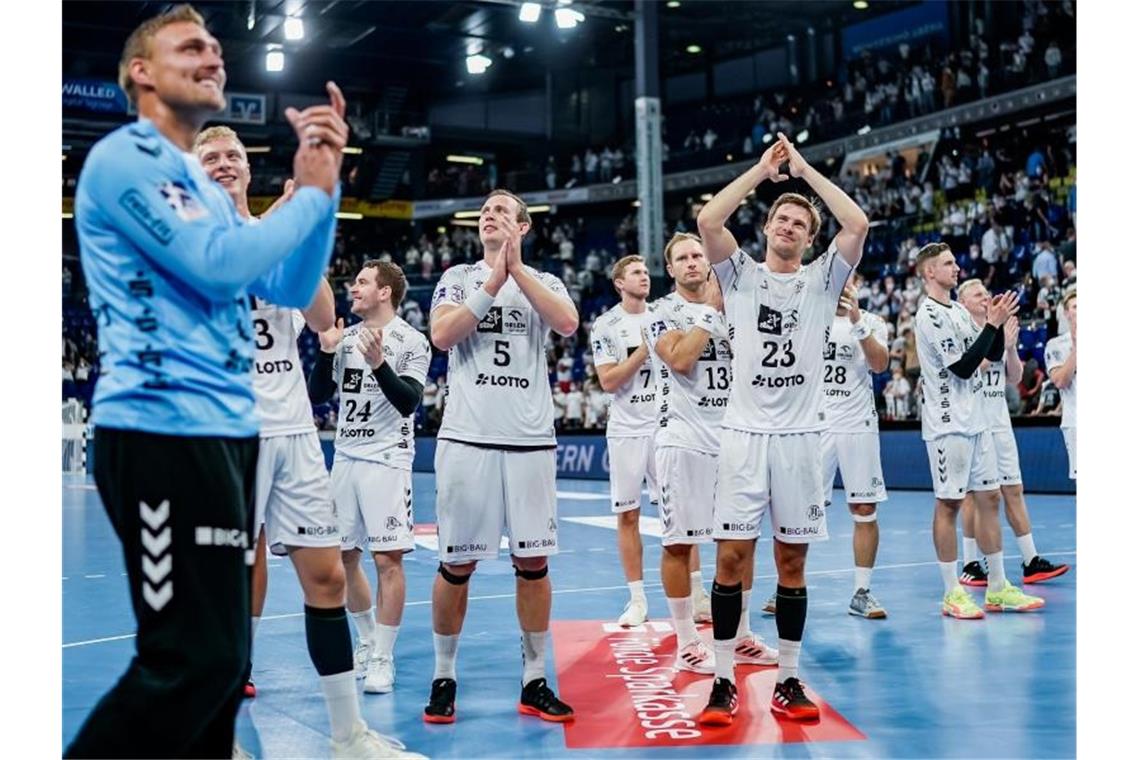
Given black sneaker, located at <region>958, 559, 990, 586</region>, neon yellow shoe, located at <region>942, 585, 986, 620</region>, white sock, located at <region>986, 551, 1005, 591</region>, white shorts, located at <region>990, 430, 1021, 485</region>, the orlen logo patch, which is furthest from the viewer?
black sneaker, located at <region>958, 559, 990, 586</region>

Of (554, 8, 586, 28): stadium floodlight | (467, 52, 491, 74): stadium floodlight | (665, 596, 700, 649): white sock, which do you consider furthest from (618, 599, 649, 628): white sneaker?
(467, 52, 491, 74): stadium floodlight

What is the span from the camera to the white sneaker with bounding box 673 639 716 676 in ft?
20.2

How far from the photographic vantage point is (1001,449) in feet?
28.4

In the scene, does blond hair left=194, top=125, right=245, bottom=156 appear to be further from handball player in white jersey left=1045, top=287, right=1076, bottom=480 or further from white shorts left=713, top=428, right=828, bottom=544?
handball player in white jersey left=1045, top=287, right=1076, bottom=480

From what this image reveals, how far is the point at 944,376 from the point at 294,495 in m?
4.95

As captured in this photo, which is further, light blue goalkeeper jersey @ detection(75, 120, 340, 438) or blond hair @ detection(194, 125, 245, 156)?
blond hair @ detection(194, 125, 245, 156)

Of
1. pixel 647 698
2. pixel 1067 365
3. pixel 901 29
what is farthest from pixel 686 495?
pixel 901 29

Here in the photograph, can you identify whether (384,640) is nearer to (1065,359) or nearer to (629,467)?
(629,467)

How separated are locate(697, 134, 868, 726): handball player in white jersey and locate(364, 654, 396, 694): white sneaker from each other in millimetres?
1680

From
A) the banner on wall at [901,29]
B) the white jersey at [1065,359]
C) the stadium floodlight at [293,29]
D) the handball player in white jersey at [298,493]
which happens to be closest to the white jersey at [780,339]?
the handball player in white jersey at [298,493]

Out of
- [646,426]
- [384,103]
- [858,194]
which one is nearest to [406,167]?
[384,103]

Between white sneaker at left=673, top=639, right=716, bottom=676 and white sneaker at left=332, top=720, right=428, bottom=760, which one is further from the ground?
white sneaker at left=332, top=720, right=428, bottom=760

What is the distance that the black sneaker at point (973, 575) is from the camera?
→ 8.73 meters

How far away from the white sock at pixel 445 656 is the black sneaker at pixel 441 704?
4 centimetres
